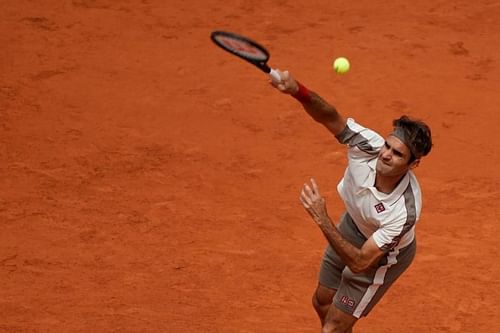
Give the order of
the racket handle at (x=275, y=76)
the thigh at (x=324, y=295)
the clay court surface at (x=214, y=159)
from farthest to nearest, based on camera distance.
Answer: the clay court surface at (x=214, y=159) < the thigh at (x=324, y=295) < the racket handle at (x=275, y=76)


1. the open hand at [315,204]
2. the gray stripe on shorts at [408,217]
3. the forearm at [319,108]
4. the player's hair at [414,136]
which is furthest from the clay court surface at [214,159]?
the player's hair at [414,136]

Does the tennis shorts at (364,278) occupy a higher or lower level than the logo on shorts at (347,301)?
higher

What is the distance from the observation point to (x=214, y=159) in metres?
10.4

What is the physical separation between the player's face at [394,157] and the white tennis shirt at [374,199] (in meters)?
0.18

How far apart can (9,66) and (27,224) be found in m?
3.57

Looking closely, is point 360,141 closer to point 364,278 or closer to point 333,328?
point 364,278

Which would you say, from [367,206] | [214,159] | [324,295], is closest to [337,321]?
[324,295]

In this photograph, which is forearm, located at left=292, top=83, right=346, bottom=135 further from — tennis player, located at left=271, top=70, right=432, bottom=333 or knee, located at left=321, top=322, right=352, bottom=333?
knee, located at left=321, top=322, right=352, bottom=333

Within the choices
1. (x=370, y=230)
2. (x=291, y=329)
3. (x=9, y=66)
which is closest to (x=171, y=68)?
(x=9, y=66)

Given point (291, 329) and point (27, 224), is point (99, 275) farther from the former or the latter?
point (291, 329)

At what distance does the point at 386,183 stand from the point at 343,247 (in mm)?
513

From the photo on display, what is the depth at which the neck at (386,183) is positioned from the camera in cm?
646

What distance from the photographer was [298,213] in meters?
9.59

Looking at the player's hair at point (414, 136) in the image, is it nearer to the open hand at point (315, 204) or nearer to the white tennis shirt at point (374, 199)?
the white tennis shirt at point (374, 199)
